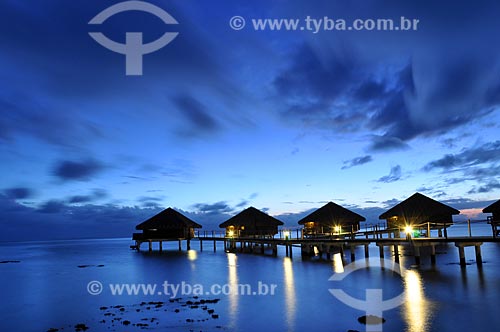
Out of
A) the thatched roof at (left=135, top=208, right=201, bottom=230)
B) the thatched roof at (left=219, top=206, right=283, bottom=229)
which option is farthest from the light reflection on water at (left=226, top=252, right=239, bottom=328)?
the thatched roof at (left=135, top=208, right=201, bottom=230)

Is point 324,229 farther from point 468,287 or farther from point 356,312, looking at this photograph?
point 356,312

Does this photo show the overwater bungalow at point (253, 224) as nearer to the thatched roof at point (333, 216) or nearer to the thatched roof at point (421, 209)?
the thatched roof at point (333, 216)

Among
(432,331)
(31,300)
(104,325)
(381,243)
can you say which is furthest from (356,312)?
(31,300)

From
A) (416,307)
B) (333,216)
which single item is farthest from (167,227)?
(416,307)

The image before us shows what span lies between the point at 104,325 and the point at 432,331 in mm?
11947

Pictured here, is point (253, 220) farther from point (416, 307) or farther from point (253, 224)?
point (416, 307)

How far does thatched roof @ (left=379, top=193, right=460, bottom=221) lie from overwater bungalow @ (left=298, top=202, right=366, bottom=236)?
14.0ft

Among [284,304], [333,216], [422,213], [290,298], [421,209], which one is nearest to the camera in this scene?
[284,304]

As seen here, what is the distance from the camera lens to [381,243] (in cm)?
2845

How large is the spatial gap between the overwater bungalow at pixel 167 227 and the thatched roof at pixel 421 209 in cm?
2722

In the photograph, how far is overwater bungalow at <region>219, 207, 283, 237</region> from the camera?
48531 millimetres

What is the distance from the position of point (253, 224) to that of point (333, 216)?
10.3m

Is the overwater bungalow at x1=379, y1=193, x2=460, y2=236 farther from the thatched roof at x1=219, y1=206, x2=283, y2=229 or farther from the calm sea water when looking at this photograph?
the thatched roof at x1=219, y1=206, x2=283, y2=229

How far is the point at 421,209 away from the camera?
38656mm
